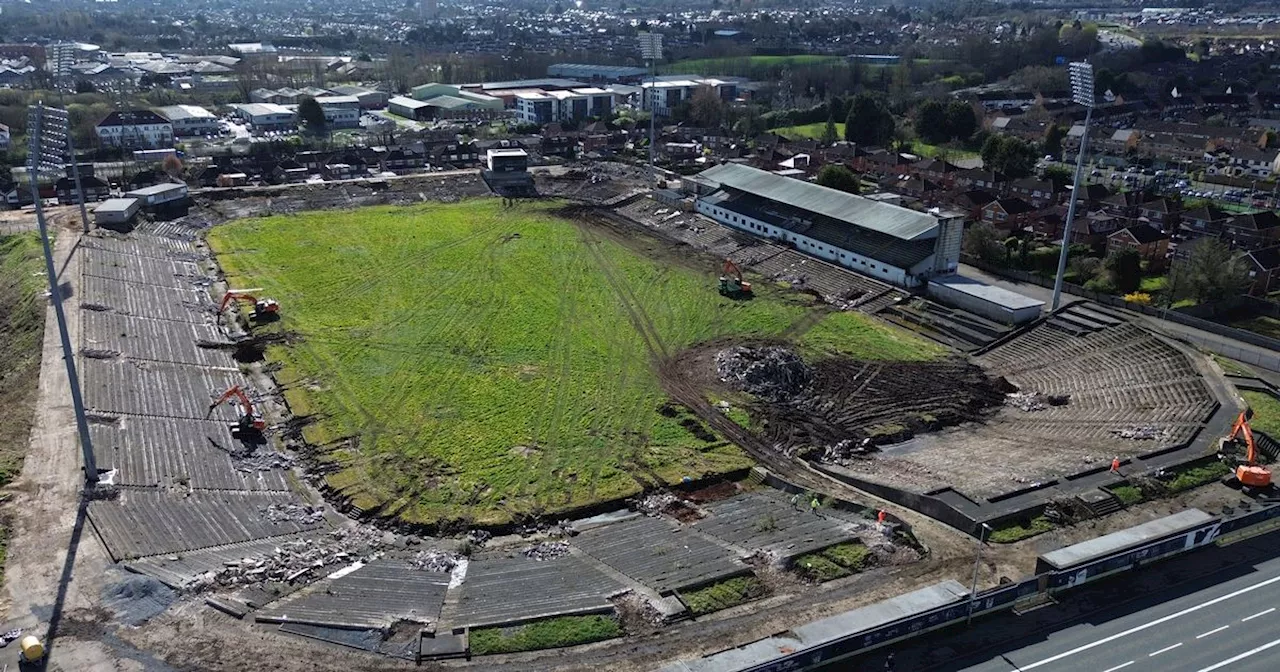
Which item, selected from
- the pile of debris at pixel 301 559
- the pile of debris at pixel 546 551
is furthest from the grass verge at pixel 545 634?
the pile of debris at pixel 301 559

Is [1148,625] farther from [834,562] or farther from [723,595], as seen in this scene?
[723,595]

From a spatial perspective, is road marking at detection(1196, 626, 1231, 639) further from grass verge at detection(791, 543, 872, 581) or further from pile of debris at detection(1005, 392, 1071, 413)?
pile of debris at detection(1005, 392, 1071, 413)

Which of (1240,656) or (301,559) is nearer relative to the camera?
(1240,656)

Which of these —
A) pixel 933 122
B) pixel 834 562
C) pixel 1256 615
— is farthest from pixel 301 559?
pixel 933 122

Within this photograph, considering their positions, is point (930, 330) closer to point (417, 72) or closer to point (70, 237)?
point (70, 237)

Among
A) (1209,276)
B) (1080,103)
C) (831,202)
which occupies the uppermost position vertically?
(1080,103)
